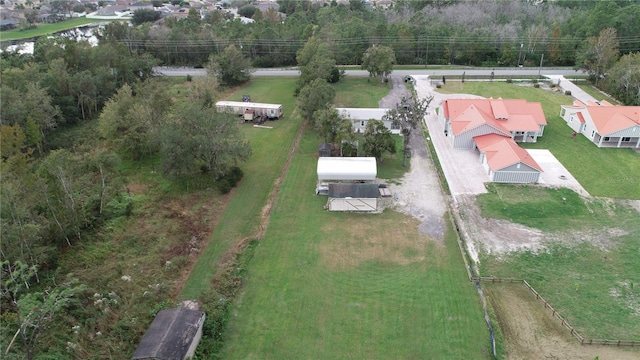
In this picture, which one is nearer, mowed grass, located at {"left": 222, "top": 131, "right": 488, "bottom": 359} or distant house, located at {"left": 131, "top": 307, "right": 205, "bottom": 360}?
distant house, located at {"left": 131, "top": 307, "right": 205, "bottom": 360}

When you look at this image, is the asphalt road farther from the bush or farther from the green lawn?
the green lawn

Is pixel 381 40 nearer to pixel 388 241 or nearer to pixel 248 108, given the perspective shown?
pixel 248 108

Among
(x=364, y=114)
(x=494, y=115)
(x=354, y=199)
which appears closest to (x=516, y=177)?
(x=494, y=115)

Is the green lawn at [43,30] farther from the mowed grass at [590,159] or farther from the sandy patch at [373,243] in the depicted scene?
the mowed grass at [590,159]

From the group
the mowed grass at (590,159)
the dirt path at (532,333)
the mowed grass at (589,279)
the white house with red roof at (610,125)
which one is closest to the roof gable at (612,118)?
the white house with red roof at (610,125)

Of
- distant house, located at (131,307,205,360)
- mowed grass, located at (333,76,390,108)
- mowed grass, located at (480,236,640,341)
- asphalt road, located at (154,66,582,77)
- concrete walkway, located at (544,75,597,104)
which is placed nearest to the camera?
distant house, located at (131,307,205,360)

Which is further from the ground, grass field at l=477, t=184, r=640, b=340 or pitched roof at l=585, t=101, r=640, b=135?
pitched roof at l=585, t=101, r=640, b=135

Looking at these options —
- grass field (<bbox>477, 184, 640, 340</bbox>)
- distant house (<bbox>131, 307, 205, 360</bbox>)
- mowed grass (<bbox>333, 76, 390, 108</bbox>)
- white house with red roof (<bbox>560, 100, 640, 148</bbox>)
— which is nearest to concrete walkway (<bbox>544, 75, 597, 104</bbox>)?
white house with red roof (<bbox>560, 100, 640, 148</bbox>)
